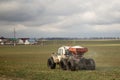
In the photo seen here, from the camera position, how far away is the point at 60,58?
34.9 meters

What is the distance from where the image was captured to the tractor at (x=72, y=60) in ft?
104

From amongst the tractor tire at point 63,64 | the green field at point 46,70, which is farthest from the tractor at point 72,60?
the green field at point 46,70

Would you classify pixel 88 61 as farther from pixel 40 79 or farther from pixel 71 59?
pixel 40 79

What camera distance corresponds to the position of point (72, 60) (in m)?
Answer: 31.9

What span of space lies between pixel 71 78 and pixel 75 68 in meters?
6.19

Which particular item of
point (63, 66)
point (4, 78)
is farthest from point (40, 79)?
point (63, 66)

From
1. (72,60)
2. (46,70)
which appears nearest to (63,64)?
(72,60)

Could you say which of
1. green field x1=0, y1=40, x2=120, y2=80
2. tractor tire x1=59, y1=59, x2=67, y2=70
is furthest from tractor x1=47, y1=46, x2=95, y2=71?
green field x1=0, y1=40, x2=120, y2=80

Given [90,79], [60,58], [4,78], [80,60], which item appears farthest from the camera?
[60,58]

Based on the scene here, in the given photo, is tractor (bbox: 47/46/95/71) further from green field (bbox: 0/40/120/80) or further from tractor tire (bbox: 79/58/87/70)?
green field (bbox: 0/40/120/80)

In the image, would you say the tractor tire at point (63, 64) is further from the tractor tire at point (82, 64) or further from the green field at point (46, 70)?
the tractor tire at point (82, 64)

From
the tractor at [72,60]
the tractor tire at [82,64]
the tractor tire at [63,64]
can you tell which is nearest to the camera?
the tractor tire at [82,64]

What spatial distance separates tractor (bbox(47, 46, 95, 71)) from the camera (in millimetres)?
31562

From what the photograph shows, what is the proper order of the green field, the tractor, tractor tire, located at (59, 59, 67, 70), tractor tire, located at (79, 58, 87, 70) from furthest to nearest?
tractor tire, located at (59, 59, 67, 70), the tractor, tractor tire, located at (79, 58, 87, 70), the green field
